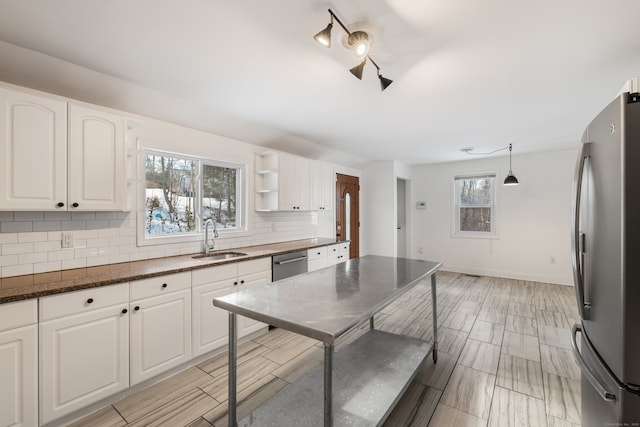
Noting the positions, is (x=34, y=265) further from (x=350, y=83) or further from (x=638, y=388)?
(x=638, y=388)

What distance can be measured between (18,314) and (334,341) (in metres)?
1.85

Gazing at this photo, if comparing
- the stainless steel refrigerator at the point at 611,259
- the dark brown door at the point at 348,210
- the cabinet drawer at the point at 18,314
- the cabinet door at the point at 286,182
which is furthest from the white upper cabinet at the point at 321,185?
the stainless steel refrigerator at the point at 611,259

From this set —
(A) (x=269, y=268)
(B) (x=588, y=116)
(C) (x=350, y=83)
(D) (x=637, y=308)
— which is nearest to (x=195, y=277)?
(A) (x=269, y=268)

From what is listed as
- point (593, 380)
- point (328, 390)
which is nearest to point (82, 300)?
point (328, 390)

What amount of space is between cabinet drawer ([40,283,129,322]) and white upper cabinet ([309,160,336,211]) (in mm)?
2881

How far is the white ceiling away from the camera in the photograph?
60.9 inches

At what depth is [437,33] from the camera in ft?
5.67

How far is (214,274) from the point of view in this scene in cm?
259

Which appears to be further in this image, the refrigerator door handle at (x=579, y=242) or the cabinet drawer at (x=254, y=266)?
the cabinet drawer at (x=254, y=266)

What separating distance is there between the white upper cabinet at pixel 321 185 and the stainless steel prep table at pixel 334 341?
86.2 inches

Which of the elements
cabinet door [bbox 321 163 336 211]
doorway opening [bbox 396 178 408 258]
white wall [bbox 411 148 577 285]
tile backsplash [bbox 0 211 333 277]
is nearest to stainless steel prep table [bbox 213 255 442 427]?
tile backsplash [bbox 0 211 333 277]

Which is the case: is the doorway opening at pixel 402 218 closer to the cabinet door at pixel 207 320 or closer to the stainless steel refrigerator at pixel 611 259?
the cabinet door at pixel 207 320

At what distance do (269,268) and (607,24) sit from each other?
10.7 feet

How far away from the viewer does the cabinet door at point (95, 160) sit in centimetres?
206
